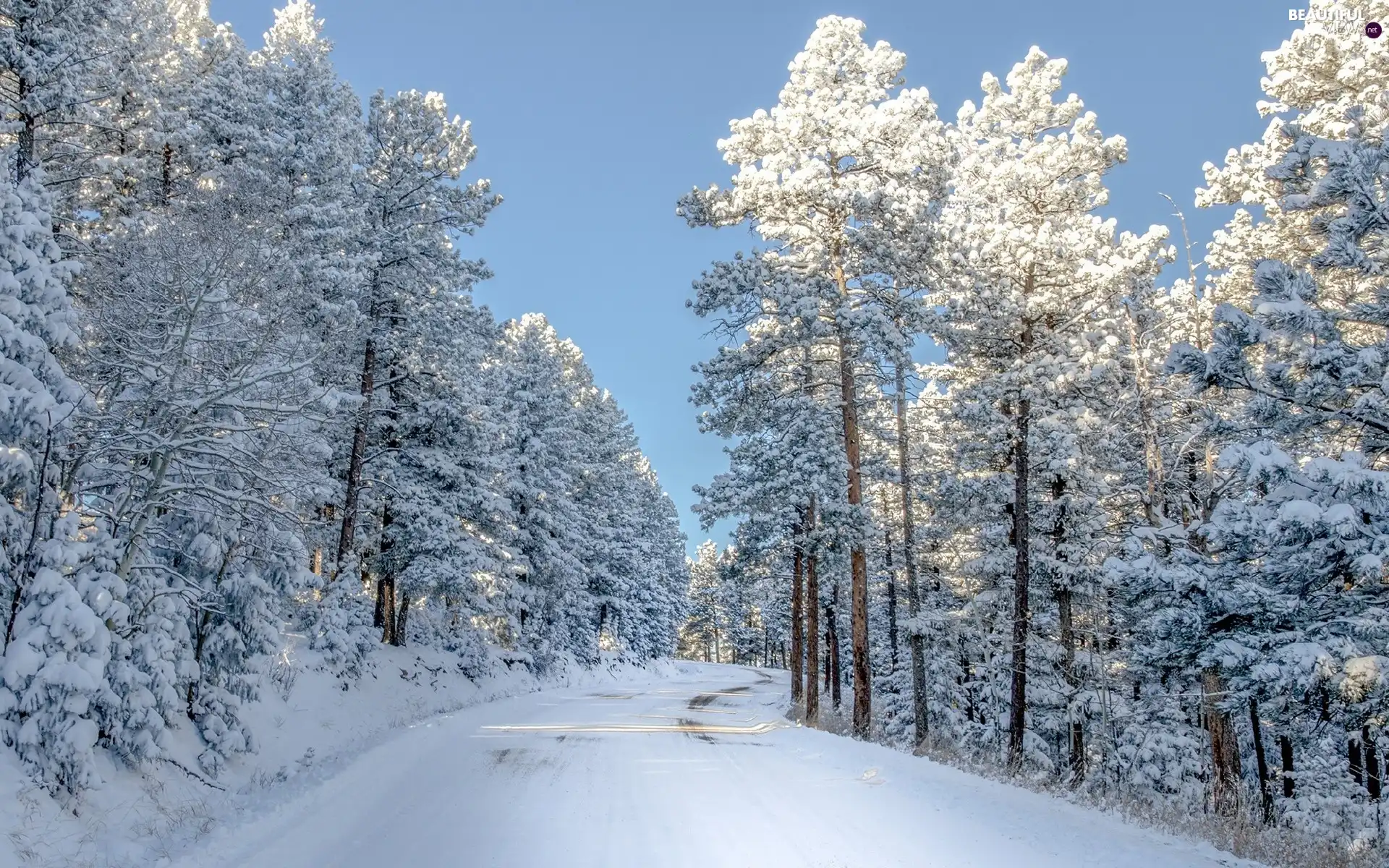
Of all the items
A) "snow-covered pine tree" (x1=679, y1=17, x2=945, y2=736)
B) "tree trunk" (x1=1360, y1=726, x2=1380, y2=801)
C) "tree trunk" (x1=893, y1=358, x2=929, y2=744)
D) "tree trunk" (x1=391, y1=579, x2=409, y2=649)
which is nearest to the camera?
"snow-covered pine tree" (x1=679, y1=17, x2=945, y2=736)

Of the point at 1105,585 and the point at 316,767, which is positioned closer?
the point at 316,767

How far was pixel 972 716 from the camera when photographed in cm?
3244

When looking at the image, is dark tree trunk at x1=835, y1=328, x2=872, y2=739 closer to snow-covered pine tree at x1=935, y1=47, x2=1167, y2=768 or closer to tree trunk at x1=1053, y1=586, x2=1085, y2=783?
snow-covered pine tree at x1=935, y1=47, x2=1167, y2=768

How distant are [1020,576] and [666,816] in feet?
38.7

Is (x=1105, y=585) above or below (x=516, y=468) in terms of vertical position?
below

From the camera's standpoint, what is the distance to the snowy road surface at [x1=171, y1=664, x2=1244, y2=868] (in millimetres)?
6559

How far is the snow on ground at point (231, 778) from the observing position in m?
6.79

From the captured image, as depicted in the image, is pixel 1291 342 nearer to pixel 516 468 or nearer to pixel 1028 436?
pixel 1028 436

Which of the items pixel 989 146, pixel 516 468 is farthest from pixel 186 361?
pixel 516 468

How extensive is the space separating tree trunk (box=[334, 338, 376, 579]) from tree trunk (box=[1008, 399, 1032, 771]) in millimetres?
15614

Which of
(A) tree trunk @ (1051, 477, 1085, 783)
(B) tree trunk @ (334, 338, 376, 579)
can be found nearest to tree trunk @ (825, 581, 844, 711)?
(A) tree trunk @ (1051, 477, 1085, 783)

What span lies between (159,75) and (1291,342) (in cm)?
3009

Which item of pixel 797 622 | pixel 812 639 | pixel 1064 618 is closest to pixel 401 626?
pixel 812 639

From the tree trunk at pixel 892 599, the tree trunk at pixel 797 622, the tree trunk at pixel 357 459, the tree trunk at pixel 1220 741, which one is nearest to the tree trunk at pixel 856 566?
the tree trunk at pixel 1220 741
